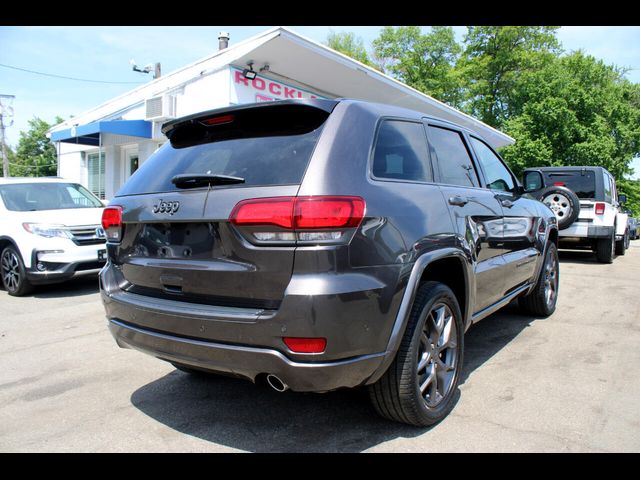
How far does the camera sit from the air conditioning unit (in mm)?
12578

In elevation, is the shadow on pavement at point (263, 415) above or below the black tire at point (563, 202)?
below

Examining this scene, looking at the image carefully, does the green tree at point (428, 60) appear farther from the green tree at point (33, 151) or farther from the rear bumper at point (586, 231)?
the green tree at point (33, 151)

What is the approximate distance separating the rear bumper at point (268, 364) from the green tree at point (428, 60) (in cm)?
3412

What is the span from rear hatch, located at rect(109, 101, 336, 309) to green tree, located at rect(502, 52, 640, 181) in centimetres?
2707

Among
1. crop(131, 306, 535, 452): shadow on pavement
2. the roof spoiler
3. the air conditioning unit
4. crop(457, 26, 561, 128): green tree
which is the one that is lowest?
crop(131, 306, 535, 452): shadow on pavement

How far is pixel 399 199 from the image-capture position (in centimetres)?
250

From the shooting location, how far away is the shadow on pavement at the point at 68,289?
22.2 feet

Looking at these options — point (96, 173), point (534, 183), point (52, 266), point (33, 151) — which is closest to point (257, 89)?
point (52, 266)

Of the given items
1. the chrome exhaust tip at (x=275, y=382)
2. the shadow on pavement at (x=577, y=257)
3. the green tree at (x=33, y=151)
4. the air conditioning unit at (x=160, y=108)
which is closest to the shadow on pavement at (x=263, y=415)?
the chrome exhaust tip at (x=275, y=382)

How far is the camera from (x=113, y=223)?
2.92 metres

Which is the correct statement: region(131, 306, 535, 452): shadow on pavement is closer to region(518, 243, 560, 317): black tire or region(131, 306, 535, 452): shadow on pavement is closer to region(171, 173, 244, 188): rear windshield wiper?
region(171, 173, 244, 188): rear windshield wiper

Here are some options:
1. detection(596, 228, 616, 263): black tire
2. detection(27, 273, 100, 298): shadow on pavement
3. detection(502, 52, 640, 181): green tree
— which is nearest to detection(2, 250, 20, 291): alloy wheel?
detection(27, 273, 100, 298): shadow on pavement

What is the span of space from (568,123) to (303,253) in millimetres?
28834

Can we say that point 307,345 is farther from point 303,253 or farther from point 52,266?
point 52,266
